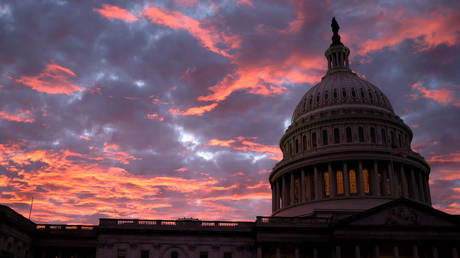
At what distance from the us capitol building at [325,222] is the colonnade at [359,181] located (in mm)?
171

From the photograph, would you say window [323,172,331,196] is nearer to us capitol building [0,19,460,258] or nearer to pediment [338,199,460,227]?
us capitol building [0,19,460,258]

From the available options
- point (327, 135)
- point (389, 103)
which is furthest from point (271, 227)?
point (389, 103)

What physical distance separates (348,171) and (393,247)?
813 inches

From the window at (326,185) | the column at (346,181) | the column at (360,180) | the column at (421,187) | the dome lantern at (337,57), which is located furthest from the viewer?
the dome lantern at (337,57)

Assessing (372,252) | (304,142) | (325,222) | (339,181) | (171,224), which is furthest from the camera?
(304,142)

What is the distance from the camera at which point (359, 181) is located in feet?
237

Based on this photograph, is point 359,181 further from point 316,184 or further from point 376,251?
point 376,251

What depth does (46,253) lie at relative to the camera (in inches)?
2387

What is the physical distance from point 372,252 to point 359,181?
1895 centimetres

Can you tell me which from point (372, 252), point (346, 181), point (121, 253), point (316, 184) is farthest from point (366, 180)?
point (121, 253)

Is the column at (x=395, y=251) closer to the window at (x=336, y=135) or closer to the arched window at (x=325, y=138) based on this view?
the window at (x=336, y=135)

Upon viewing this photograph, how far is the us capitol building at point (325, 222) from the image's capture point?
54.8 metres

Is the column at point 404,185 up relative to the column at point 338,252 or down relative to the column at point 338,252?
up

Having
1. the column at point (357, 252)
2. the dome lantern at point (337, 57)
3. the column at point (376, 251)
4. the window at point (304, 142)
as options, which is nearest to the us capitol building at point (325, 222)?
the column at point (376, 251)
